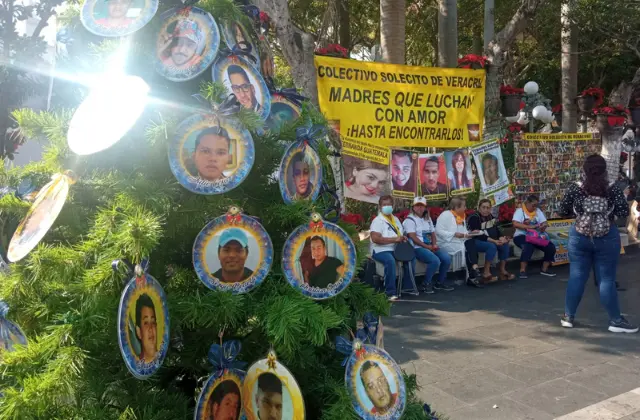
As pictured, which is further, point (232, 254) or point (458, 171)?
point (458, 171)

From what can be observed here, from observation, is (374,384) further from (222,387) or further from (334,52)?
(334,52)

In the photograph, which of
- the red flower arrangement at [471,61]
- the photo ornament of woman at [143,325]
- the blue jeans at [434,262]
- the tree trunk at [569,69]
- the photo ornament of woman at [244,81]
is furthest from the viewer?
the tree trunk at [569,69]

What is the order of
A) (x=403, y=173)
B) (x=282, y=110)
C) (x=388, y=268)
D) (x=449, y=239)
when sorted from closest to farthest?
(x=282, y=110) < (x=388, y=268) < (x=449, y=239) < (x=403, y=173)

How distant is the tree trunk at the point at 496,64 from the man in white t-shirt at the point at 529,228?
1.34 meters

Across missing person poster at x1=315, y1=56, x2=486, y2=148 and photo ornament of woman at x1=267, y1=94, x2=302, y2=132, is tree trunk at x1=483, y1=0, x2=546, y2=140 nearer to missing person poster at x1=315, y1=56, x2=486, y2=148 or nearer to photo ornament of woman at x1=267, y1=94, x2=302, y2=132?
missing person poster at x1=315, y1=56, x2=486, y2=148

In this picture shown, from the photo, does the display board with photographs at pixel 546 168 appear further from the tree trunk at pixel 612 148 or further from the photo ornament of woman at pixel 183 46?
the photo ornament of woman at pixel 183 46

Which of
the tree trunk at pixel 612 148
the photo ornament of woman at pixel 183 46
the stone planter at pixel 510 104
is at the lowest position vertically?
the photo ornament of woman at pixel 183 46

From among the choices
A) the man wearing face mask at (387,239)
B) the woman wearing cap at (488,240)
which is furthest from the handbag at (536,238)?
the man wearing face mask at (387,239)

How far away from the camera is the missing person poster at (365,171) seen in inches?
304

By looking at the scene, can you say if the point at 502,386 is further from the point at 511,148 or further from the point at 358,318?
the point at 511,148

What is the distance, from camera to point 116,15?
5.52 feet

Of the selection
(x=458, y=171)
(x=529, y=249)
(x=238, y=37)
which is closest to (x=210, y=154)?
(x=238, y=37)

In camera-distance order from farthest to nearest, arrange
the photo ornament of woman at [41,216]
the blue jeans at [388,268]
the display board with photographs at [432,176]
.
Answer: the display board with photographs at [432,176]
the blue jeans at [388,268]
the photo ornament of woman at [41,216]

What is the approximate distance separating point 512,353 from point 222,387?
3861 mm
